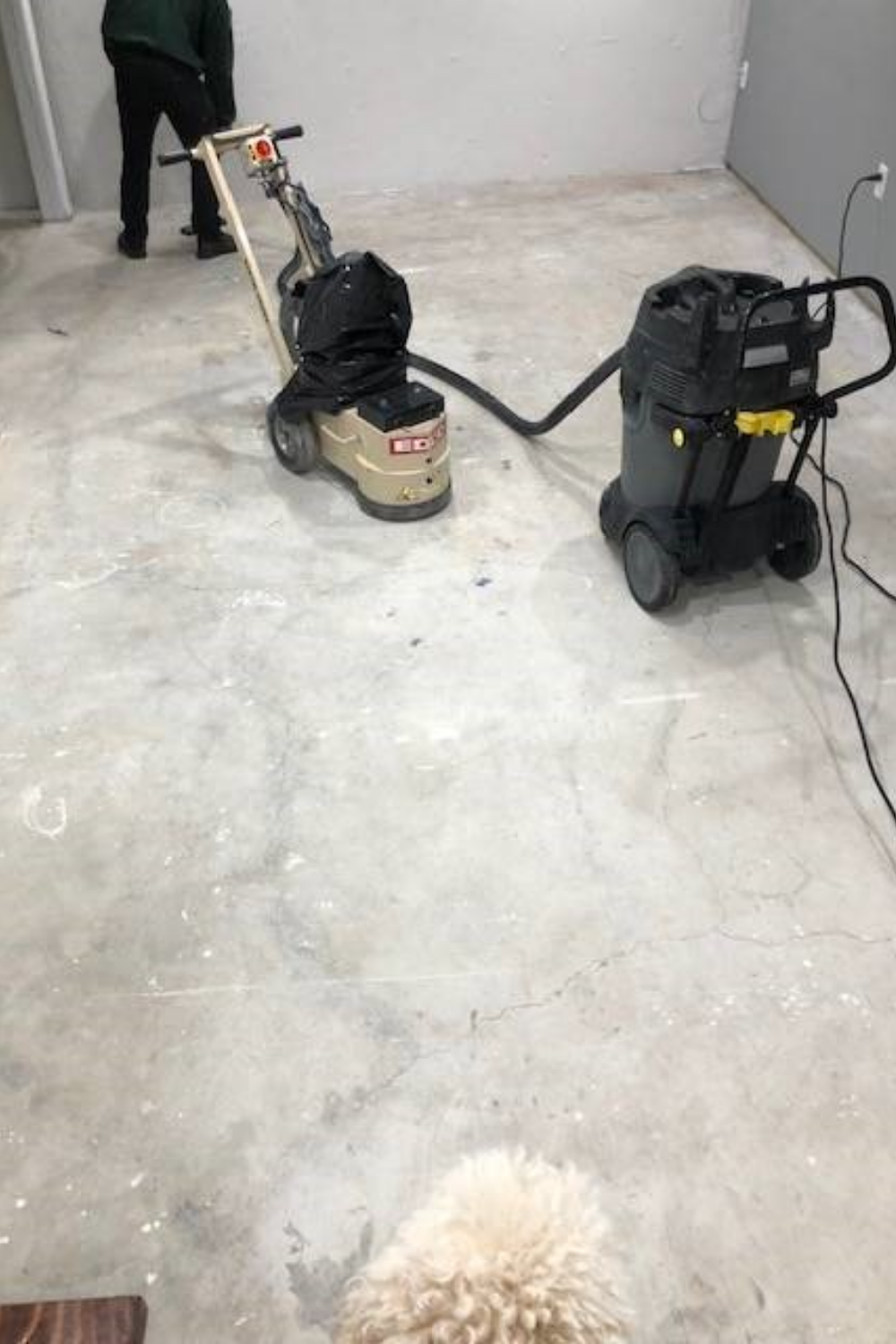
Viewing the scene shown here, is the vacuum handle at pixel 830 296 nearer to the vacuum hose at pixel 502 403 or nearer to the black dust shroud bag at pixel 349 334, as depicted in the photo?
the vacuum hose at pixel 502 403

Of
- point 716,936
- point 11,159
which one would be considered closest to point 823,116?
point 11,159

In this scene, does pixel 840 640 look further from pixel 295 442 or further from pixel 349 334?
pixel 295 442

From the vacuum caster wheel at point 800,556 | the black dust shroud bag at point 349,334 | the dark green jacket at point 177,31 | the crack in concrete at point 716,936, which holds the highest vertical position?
the dark green jacket at point 177,31

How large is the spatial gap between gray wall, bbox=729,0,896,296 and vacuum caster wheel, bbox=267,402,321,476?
185 cm

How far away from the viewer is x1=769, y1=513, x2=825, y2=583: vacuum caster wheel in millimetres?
2262

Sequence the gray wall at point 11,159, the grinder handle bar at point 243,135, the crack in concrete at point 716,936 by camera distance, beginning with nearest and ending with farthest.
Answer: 1. the crack in concrete at point 716,936
2. the grinder handle bar at point 243,135
3. the gray wall at point 11,159

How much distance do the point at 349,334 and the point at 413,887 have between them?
128cm

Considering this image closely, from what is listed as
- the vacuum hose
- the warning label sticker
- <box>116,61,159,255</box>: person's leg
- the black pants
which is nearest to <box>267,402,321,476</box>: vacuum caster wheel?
the warning label sticker

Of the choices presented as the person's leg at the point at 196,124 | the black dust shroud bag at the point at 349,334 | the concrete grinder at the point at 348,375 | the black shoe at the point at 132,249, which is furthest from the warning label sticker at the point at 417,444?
the black shoe at the point at 132,249

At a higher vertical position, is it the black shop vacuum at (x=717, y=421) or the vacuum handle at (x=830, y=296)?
the vacuum handle at (x=830, y=296)

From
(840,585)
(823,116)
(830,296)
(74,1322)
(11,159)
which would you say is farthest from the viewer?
(11,159)

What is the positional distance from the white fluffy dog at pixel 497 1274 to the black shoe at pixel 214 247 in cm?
374

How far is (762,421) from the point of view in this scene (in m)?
1.95

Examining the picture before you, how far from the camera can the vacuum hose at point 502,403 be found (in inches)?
100
